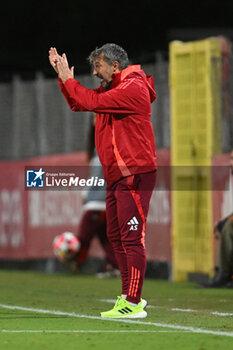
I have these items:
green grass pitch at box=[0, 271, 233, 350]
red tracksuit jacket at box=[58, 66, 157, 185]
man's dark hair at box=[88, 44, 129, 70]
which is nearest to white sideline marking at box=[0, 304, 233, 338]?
green grass pitch at box=[0, 271, 233, 350]

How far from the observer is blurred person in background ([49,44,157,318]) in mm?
8406

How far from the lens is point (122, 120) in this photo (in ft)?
27.9

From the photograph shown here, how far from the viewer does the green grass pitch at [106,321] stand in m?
6.96

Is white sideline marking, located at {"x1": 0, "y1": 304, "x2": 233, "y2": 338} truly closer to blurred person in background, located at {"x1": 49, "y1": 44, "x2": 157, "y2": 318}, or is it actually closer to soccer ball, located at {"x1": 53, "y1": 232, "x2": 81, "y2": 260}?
blurred person in background, located at {"x1": 49, "y1": 44, "x2": 157, "y2": 318}

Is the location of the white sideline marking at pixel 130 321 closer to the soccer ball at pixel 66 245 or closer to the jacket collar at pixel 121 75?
the jacket collar at pixel 121 75

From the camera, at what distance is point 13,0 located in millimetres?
34438

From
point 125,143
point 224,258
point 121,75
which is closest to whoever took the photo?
point 125,143

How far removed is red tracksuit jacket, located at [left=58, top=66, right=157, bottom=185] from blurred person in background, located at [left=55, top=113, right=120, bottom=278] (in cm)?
589

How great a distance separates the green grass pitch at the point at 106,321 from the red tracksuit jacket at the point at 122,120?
1128 millimetres

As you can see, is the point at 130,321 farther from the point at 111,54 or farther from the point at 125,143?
Result: the point at 111,54

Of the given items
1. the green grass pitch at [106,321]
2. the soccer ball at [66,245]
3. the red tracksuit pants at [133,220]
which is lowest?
the soccer ball at [66,245]

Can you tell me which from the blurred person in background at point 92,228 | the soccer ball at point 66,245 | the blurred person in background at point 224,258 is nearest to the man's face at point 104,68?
the blurred person in background at point 224,258

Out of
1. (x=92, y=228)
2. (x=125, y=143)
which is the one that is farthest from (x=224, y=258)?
(x=125, y=143)

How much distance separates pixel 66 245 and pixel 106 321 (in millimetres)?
6978
